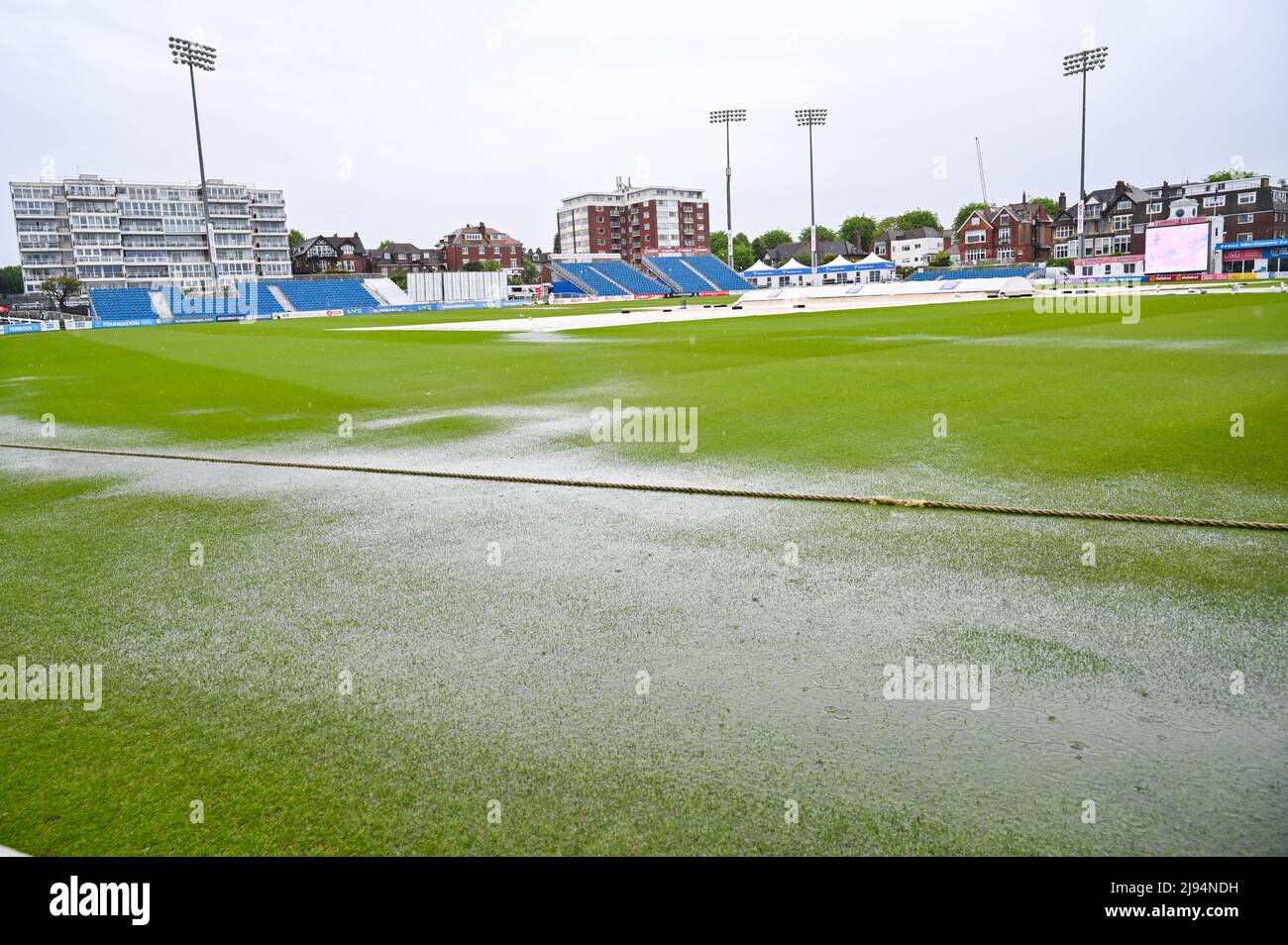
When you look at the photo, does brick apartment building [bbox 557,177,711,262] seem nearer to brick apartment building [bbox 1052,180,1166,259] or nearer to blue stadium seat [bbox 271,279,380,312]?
brick apartment building [bbox 1052,180,1166,259]

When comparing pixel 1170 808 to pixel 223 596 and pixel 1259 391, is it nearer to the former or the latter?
pixel 223 596

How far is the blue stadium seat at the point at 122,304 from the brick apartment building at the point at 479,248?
308 ft

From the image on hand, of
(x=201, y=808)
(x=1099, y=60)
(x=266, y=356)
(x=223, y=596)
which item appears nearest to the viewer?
(x=201, y=808)

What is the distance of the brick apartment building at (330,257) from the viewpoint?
149m

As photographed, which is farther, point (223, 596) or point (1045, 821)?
point (223, 596)

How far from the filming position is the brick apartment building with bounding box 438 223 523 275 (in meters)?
167

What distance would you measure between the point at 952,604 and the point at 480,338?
90.2 feet

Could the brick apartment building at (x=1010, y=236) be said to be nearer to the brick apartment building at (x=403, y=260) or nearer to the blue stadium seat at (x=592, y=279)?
the blue stadium seat at (x=592, y=279)

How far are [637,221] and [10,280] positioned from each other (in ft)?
390

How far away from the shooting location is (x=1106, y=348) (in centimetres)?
1897

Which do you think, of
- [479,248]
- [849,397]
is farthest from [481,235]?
[849,397]

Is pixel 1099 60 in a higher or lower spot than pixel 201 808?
higher

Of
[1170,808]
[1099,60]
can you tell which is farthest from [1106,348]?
[1099,60]

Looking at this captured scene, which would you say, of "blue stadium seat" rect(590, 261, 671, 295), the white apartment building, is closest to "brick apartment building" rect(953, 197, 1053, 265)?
"blue stadium seat" rect(590, 261, 671, 295)
